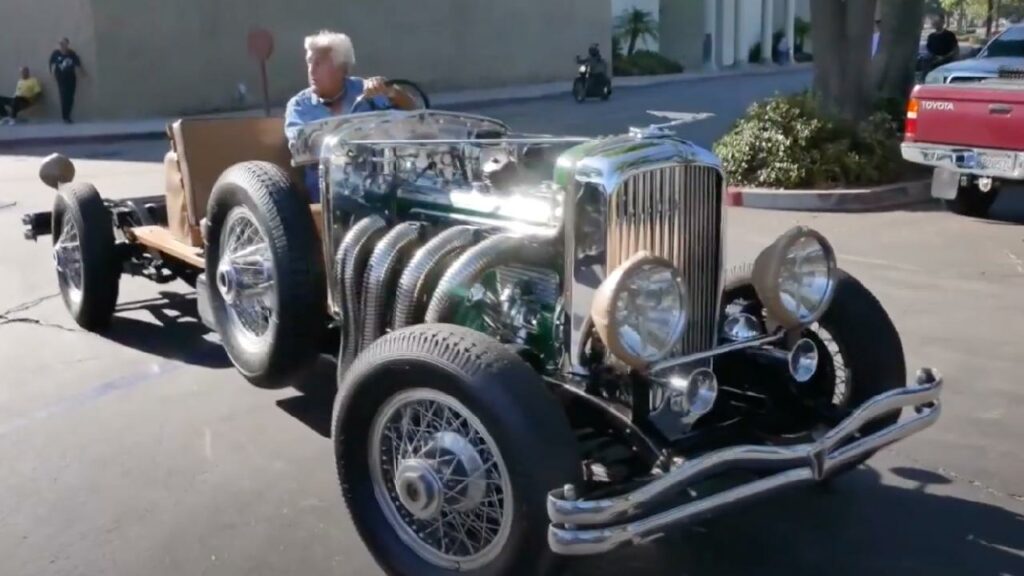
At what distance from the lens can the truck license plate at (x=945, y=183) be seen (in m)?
10.1

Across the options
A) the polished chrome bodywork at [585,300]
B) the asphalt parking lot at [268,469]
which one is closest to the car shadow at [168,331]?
the asphalt parking lot at [268,469]

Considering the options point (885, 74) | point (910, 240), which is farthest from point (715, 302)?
point (885, 74)

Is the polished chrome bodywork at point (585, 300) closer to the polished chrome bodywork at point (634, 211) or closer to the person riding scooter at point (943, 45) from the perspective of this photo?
the polished chrome bodywork at point (634, 211)

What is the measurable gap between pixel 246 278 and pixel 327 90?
3.95 feet

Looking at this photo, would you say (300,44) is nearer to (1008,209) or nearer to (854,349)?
(1008,209)

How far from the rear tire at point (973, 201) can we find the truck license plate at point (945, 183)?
0.26m

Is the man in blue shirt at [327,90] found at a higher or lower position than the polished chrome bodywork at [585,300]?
higher

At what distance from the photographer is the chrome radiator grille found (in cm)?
382

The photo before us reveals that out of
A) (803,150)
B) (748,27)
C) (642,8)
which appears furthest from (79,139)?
(748,27)

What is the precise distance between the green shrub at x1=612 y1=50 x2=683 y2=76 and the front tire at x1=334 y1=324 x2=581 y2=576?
35316 millimetres

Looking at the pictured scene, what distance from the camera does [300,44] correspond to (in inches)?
1040

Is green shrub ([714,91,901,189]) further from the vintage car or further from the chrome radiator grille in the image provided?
the chrome radiator grille

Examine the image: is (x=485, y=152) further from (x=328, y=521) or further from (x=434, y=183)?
(x=328, y=521)

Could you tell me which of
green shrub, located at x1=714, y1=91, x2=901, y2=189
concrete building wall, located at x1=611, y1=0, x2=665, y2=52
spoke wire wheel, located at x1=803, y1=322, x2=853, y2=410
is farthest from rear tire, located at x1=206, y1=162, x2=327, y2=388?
concrete building wall, located at x1=611, y1=0, x2=665, y2=52
